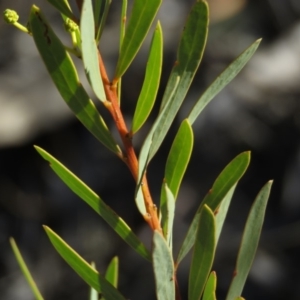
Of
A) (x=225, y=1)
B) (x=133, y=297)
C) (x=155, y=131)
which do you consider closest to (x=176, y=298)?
(x=155, y=131)

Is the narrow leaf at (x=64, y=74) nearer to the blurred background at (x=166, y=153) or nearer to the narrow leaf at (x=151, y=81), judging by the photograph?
the narrow leaf at (x=151, y=81)

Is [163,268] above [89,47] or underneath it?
underneath

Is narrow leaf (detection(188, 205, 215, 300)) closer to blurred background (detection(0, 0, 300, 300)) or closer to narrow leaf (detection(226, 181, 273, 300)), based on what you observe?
narrow leaf (detection(226, 181, 273, 300))

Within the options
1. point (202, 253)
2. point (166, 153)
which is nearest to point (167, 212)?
point (202, 253)

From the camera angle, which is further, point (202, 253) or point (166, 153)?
point (166, 153)

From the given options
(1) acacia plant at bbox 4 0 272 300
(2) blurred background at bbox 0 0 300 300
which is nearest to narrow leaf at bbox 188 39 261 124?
(1) acacia plant at bbox 4 0 272 300

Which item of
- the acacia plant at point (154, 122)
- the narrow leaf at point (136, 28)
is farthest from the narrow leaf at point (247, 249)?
the narrow leaf at point (136, 28)

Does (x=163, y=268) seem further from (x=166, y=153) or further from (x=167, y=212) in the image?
(x=166, y=153)
